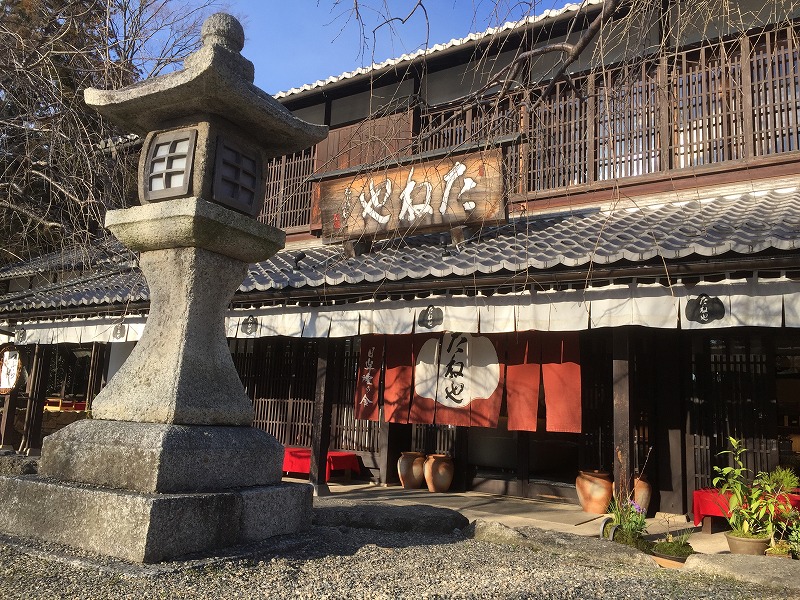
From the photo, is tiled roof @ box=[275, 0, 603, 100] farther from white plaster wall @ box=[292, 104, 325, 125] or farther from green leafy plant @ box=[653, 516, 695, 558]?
green leafy plant @ box=[653, 516, 695, 558]

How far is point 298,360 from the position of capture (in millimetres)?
12180

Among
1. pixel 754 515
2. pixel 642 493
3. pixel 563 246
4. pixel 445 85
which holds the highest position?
pixel 445 85

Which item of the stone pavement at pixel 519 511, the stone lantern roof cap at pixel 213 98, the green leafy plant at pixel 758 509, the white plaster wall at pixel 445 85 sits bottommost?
the stone pavement at pixel 519 511

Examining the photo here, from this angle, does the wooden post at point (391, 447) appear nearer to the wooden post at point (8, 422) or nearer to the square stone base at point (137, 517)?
the square stone base at point (137, 517)

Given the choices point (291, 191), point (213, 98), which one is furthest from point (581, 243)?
point (291, 191)

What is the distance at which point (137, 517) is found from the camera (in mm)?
3256

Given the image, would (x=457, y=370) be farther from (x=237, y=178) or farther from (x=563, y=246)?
(x=237, y=178)

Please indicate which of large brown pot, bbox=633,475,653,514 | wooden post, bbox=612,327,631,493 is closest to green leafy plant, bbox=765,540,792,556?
wooden post, bbox=612,327,631,493

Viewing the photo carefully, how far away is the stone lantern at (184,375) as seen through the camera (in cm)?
351

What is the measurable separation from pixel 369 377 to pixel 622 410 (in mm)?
4171

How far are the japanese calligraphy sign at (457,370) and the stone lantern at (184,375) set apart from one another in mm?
4649

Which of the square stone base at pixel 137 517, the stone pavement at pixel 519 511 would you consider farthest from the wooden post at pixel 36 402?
the square stone base at pixel 137 517

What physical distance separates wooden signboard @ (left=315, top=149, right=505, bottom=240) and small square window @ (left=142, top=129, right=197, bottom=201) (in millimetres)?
4186

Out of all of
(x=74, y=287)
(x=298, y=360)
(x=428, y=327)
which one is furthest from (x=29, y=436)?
(x=428, y=327)
